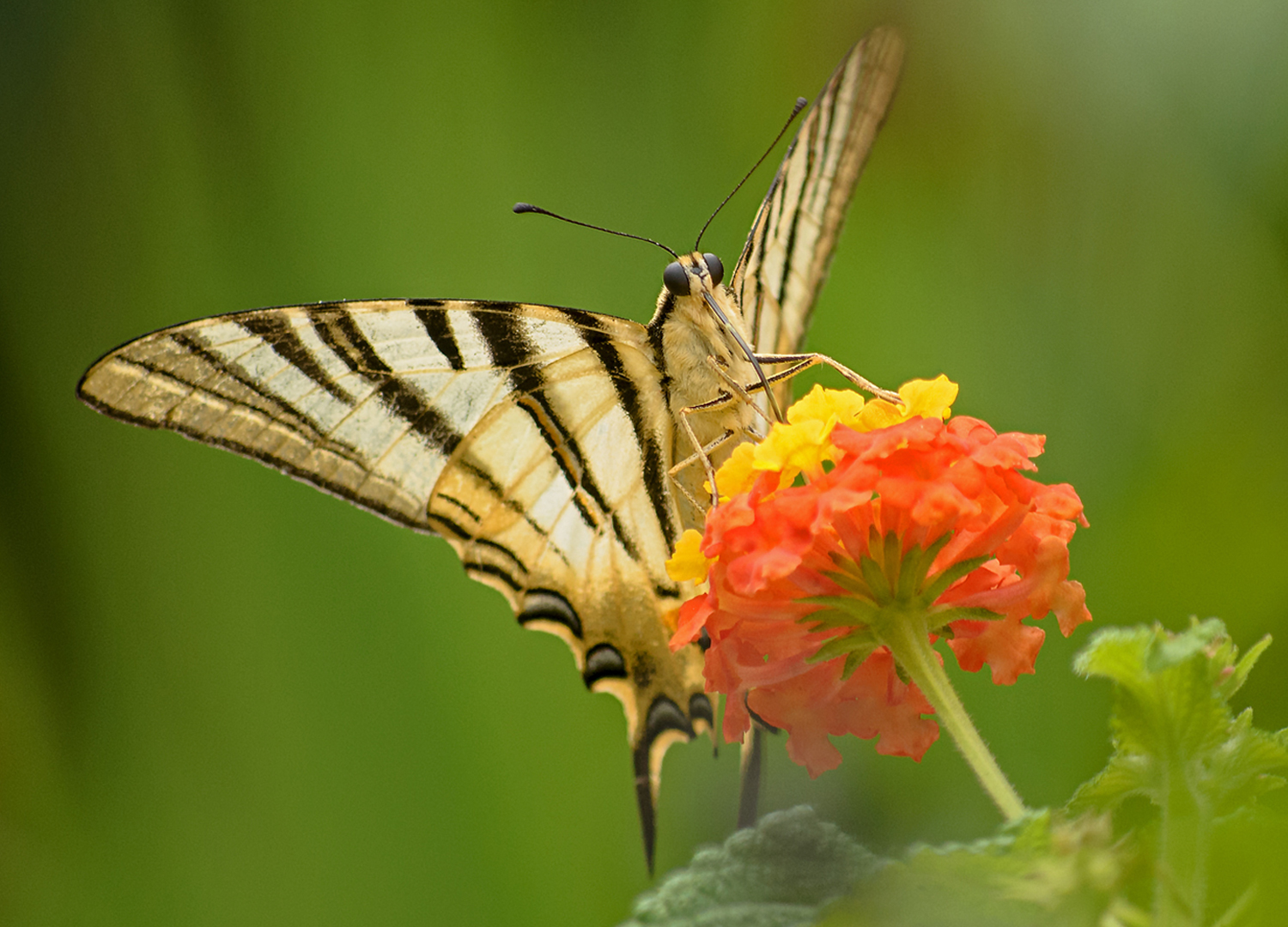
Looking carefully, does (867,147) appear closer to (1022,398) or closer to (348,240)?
(1022,398)

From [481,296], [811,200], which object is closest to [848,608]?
[811,200]

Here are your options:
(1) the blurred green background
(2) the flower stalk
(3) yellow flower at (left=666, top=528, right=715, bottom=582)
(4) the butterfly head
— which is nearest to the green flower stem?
(2) the flower stalk

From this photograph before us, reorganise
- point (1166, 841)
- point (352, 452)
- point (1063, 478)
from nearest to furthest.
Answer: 1. point (1166, 841)
2. point (352, 452)
3. point (1063, 478)

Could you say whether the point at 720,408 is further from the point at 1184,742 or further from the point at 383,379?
the point at 1184,742

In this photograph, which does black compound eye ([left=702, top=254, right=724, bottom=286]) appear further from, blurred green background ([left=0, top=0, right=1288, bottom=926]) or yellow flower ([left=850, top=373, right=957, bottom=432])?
blurred green background ([left=0, top=0, right=1288, bottom=926])

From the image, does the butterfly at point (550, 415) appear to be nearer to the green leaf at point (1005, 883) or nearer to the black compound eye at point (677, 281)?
the black compound eye at point (677, 281)

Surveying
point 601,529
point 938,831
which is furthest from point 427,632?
point 938,831
